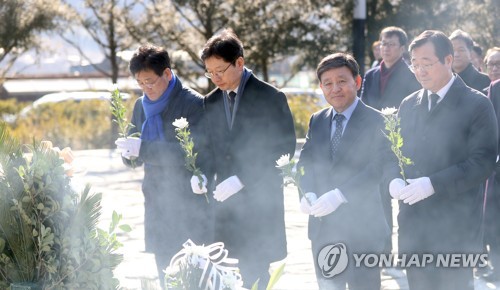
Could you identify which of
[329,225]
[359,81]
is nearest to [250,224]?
[329,225]

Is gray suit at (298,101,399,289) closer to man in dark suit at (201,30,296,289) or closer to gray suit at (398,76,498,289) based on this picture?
gray suit at (398,76,498,289)

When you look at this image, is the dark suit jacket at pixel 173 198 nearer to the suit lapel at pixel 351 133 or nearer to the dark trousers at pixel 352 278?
the dark trousers at pixel 352 278

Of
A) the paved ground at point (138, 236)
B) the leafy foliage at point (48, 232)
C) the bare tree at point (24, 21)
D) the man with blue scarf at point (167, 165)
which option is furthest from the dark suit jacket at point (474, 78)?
the bare tree at point (24, 21)

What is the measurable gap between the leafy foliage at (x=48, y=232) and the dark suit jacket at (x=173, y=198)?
180 cm

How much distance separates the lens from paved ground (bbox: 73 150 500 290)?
263 inches

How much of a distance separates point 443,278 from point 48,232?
220 centimetres

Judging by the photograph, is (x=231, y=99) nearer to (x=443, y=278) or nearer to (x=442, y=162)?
(x=442, y=162)

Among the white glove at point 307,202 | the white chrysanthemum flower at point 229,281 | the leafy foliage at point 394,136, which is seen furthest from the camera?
the white glove at point 307,202

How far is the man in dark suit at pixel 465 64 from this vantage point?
25.0 feet

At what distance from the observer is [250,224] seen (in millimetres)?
5289

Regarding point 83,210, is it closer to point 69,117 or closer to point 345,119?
point 345,119

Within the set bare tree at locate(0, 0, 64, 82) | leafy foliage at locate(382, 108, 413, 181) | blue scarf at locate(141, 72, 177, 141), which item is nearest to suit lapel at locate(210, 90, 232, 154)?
blue scarf at locate(141, 72, 177, 141)

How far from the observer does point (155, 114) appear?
5562 mm

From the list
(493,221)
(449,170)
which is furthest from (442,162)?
(493,221)
